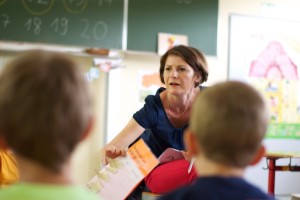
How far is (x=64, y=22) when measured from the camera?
3301 millimetres

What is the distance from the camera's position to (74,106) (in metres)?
0.79

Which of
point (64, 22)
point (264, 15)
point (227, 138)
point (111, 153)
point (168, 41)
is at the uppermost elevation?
point (264, 15)

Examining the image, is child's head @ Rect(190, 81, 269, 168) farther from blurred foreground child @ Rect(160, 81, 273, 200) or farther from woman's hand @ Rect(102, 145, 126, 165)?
woman's hand @ Rect(102, 145, 126, 165)

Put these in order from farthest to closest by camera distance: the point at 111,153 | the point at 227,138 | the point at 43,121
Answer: the point at 111,153
the point at 227,138
the point at 43,121

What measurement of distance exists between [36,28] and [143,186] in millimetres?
1699

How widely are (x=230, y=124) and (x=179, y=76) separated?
4.46ft

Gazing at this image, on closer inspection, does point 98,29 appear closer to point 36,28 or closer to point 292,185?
point 36,28

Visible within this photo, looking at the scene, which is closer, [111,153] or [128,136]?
[111,153]

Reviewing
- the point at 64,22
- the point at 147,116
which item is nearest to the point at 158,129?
the point at 147,116

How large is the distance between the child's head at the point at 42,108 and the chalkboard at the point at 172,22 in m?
2.72

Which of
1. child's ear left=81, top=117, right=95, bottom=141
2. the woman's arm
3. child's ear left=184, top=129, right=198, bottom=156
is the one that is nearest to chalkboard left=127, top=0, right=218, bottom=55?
the woman's arm

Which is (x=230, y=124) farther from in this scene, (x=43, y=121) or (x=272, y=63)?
(x=272, y=63)

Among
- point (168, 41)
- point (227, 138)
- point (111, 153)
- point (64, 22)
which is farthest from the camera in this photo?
point (168, 41)

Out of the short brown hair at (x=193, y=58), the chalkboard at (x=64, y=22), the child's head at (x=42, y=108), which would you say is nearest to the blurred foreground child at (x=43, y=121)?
the child's head at (x=42, y=108)
